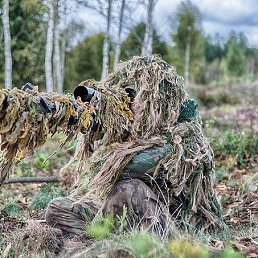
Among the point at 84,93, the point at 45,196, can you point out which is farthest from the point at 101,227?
the point at 45,196

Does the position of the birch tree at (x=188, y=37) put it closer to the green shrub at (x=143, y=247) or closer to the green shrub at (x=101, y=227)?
the green shrub at (x=101, y=227)

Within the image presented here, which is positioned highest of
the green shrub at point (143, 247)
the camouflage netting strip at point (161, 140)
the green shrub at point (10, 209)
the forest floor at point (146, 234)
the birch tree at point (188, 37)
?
the birch tree at point (188, 37)

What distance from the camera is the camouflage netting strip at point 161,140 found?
4.13 metres

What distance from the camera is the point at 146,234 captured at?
3.27 meters

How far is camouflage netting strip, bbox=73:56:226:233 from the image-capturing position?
4.13 metres

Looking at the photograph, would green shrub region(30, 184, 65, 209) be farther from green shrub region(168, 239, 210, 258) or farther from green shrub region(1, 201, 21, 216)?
green shrub region(168, 239, 210, 258)

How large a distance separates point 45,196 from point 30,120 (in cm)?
292

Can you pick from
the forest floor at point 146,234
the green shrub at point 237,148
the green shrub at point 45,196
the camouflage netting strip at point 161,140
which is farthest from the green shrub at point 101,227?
the green shrub at point 237,148

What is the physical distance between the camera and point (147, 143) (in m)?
4.14

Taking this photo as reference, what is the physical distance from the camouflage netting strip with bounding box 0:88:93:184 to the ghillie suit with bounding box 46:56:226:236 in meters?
0.26

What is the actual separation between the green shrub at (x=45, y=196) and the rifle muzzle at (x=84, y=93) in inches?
93.4

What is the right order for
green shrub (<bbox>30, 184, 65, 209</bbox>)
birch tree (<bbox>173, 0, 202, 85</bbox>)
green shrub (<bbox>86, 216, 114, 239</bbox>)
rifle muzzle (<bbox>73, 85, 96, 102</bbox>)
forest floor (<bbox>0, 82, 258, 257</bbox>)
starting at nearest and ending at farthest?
forest floor (<bbox>0, 82, 258, 257</bbox>) < green shrub (<bbox>86, 216, 114, 239</bbox>) < rifle muzzle (<bbox>73, 85, 96, 102</bbox>) < green shrub (<bbox>30, 184, 65, 209</bbox>) < birch tree (<bbox>173, 0, 202, 85</bbox>)

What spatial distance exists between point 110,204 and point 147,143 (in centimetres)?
54

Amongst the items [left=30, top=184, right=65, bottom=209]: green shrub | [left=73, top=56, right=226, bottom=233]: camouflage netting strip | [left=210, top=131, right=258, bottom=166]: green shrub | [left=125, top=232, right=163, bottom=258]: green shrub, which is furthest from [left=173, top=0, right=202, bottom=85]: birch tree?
[left=125, top=232, right=163, bottom=258]: green shrub
